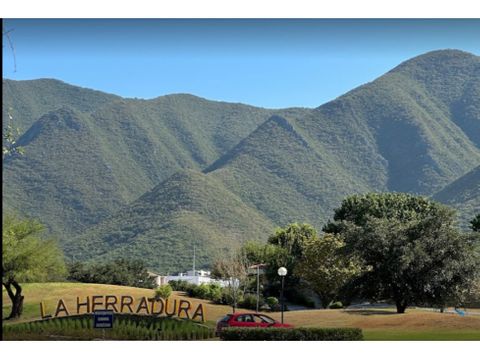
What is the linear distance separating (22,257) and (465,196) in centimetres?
7739

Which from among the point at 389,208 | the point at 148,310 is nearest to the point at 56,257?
the point at 148,310

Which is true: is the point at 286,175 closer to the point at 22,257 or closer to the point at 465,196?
the point at 465,196

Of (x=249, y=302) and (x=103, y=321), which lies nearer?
(x=103, y=321)

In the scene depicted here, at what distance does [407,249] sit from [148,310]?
15.4m

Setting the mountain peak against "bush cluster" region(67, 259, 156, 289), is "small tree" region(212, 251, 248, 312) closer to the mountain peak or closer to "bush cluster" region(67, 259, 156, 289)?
"bush cluster" region(67, 259, 156, 289)

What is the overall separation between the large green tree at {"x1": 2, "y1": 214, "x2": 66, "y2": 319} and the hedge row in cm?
1167

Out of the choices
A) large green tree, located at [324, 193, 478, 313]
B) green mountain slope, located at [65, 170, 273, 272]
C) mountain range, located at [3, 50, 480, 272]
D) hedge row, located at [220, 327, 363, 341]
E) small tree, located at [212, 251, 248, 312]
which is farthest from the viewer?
mountain range, located at [3, 50, 480, 272]

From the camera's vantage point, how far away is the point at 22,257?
38.0 meters

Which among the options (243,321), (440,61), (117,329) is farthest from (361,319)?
(440,61)

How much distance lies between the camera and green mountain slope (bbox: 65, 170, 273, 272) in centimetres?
9481

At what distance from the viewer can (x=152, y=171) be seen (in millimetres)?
142875

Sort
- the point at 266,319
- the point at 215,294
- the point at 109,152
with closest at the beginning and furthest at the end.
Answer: the point at 266,319
the point at 215,294
the point at 109,152

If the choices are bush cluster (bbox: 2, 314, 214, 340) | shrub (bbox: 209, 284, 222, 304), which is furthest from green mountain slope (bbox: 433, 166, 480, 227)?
bush cluster (bbox: 2, 314, 214, 340)

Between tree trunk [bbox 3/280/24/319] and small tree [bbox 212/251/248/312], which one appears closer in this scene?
tree trunk [bbox 3/280/24/319]
